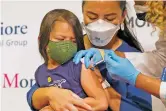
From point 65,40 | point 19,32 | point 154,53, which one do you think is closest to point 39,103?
point 65,40

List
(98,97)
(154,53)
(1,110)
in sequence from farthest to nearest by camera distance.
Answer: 1. (1,110)
2. (154,53)
3. (98,97)

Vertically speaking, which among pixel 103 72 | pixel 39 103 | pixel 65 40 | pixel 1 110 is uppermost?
pixel 65 40

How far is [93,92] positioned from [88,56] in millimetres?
121

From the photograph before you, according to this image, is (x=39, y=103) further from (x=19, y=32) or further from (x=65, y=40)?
(x=19, y=32)

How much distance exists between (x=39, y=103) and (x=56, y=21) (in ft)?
0.94

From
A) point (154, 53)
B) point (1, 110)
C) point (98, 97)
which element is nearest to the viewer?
point (98, 97)

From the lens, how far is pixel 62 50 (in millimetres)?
1171

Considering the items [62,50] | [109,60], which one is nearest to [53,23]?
[62,50]

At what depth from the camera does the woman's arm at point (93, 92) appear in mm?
1147

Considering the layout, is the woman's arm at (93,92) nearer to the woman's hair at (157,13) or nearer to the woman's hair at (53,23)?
the woman's hair at (53,23)

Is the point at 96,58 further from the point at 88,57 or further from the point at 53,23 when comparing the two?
the point at 53,23

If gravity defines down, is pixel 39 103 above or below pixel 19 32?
below

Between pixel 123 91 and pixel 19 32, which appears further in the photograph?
pixel 19 32

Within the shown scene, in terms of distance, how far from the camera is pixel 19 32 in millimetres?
1419
